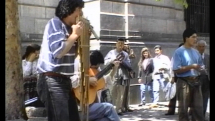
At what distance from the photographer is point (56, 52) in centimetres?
371

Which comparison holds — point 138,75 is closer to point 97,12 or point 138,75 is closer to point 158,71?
point 158,71

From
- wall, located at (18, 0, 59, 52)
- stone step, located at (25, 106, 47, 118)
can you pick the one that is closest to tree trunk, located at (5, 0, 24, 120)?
stone step, located at (25, 106, 47, 118)

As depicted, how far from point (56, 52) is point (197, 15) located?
41.3ft

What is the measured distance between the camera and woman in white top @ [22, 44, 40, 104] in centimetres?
785

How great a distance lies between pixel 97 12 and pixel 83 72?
25.3 feet

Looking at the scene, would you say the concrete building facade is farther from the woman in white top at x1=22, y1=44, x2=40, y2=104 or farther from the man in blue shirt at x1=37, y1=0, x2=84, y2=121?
the man in blue shirt at x1=37, y1=0, x2=84, y2=121

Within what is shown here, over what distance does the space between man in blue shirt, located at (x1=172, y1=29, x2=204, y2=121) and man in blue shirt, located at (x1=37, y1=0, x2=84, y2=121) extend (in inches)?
129

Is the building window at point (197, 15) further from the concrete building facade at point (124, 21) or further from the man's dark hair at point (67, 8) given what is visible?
the man's dark hair at point (67, 8)

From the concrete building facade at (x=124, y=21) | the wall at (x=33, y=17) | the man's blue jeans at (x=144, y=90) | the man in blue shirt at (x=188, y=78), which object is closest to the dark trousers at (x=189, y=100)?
the man in blue shirt at (x=188, y=78)

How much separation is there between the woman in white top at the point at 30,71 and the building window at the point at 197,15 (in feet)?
26.6

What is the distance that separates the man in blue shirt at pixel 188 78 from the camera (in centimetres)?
673

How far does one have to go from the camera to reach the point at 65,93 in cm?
381

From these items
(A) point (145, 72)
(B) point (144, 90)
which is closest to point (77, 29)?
(A) point (145, 72)
